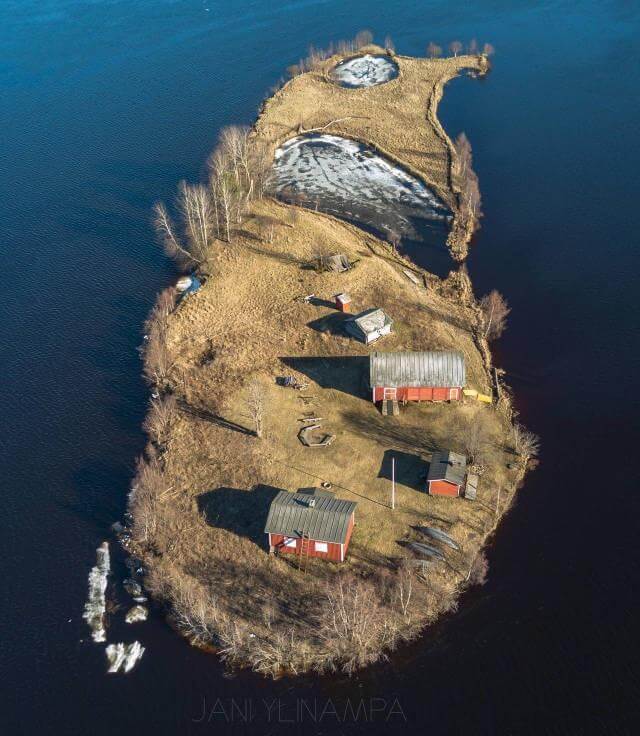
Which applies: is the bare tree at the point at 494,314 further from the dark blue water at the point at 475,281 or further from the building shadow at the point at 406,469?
the building shadow at the point at 406,469

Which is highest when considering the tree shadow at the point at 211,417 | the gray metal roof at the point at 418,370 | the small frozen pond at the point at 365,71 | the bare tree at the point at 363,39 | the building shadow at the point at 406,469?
the bare tree at the point at 363,39

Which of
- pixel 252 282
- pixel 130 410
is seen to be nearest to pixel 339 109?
pixel 252 282

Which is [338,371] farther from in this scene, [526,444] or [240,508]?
[526,444]

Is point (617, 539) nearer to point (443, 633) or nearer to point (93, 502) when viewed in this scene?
point (443, 633)

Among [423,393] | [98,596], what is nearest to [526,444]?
[423,393]

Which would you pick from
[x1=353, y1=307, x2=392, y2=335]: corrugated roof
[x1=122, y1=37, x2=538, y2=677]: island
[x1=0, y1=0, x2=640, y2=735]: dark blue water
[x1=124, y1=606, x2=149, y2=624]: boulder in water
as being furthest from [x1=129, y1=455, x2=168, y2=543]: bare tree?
[x1=353, y1=307, x2=392, y2=335]: corrugated roof

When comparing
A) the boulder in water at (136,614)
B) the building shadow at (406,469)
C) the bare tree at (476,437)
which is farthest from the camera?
the bare tree at (476,437)

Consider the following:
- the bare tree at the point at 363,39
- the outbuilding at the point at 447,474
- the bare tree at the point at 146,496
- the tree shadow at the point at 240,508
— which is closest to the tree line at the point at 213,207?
the bare tree at the point at 146,496
